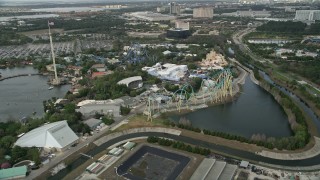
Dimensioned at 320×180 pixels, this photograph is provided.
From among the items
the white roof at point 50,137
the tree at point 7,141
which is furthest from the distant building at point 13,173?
the tree at point 7,141

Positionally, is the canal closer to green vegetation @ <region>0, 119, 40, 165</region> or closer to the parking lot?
green vegetation @ <region>0, 119, 40, 165</region>

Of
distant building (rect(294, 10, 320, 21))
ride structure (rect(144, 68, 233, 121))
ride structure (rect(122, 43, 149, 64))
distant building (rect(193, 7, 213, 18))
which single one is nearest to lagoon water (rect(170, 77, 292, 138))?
ride structure (rect(144, 68, 233, 121))

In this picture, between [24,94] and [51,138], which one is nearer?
[51,138]

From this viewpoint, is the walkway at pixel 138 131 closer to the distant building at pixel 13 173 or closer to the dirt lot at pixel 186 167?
the dirt lot at pixel 186 167

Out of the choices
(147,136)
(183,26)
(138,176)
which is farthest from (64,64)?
(183,26)

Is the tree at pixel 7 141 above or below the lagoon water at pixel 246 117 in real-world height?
above

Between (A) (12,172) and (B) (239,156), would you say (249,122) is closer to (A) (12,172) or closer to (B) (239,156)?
(B) (239,156)

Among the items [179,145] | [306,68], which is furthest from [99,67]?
[306,68]
